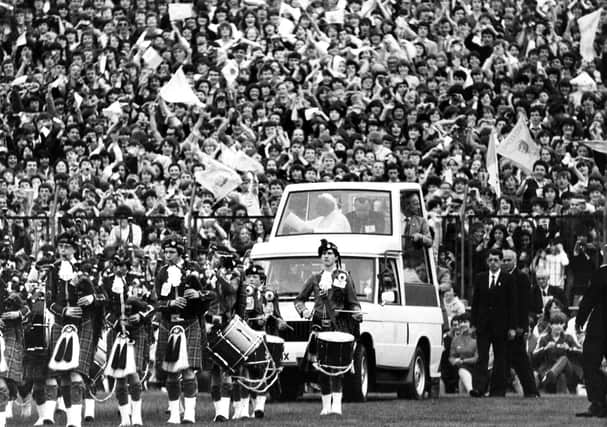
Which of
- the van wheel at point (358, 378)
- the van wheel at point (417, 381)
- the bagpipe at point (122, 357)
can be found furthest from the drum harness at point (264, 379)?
the van wheel at point (417, 381)

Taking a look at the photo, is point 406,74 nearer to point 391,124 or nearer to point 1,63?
point 391,124

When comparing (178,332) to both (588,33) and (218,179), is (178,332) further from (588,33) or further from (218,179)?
(588,33)

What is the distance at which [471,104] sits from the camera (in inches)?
1097

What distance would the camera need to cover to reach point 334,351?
63.1ft

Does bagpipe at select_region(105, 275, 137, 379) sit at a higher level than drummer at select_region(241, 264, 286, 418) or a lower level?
lower

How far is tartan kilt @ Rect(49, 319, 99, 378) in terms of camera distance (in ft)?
56.5

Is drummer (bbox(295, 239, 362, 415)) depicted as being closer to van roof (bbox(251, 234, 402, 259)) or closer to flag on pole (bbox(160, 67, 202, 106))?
van roof (bbox(251, 234, 402, 259))

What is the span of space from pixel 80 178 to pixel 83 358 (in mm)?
10189

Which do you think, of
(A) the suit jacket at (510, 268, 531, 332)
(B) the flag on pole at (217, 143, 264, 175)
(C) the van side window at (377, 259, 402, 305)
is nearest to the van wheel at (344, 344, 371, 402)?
(C) the van side window at (377, 259, 402, 305)

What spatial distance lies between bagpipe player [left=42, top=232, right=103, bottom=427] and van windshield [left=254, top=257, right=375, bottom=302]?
14.7 ft

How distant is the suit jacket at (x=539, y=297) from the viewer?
23141 millimetres

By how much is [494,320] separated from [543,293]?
1.43m

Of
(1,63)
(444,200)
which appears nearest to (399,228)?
(444,200)

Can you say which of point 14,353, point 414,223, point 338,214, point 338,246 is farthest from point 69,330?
point 414,223
